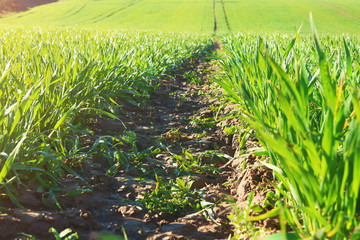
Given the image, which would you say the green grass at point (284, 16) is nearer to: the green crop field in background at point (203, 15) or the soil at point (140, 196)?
the green crop field in background at point (203, 15)

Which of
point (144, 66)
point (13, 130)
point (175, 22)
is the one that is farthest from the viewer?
point (175, 22)

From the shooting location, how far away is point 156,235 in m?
1.34

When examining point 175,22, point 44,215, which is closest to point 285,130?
point 44,215

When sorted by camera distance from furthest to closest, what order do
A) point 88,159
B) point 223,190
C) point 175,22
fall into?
point 175,22 → point 88,159 → point 223,190

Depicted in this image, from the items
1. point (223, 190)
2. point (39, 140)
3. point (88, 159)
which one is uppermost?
point (39, 140)

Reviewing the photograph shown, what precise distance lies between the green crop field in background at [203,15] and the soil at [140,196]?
27.0m

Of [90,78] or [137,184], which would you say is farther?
[90,78]

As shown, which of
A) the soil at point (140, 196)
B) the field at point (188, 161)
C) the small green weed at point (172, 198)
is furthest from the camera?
the small green weed at point (172, 198)

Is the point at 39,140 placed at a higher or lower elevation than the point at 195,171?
higher

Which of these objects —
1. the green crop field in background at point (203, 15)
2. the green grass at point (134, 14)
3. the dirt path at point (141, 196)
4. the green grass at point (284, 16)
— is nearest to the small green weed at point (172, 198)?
the dirt path at point (141, 196)

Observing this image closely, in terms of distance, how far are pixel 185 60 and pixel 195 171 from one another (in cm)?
593

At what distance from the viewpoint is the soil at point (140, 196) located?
1.33 meters

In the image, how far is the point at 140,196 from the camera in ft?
5.65

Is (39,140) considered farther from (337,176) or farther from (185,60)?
(185,60)
